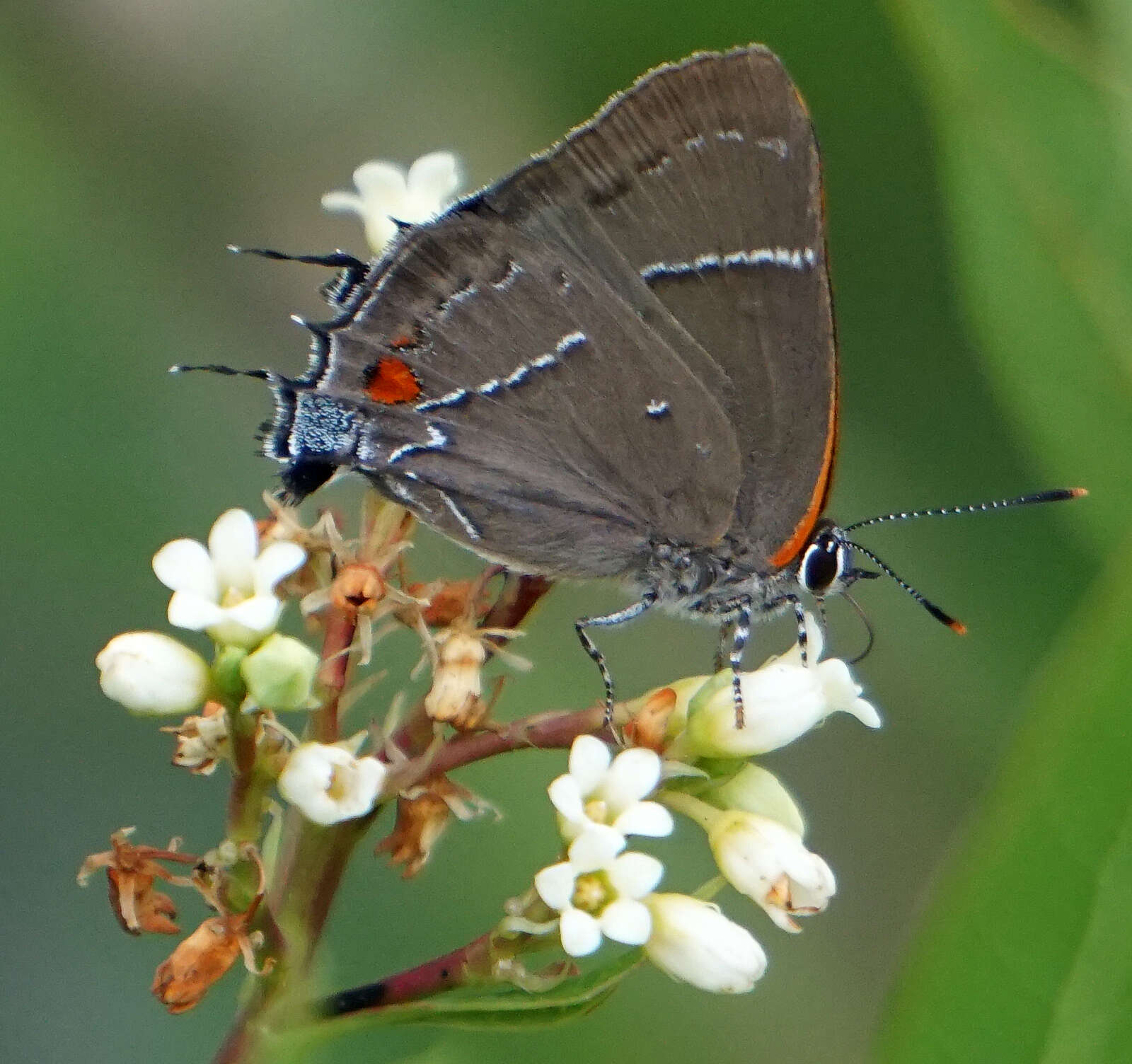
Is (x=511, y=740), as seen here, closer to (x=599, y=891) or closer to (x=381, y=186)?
(x=599, y=891)

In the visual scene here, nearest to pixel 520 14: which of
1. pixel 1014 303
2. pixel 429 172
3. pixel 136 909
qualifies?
pixel 429 172

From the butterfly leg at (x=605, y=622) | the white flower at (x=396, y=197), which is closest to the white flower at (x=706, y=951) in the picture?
the butterfly leg at (x=605, y=622)

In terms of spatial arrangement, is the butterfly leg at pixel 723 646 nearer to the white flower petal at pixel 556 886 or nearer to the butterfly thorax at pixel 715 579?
the butterfly thorax at pixel 715 579

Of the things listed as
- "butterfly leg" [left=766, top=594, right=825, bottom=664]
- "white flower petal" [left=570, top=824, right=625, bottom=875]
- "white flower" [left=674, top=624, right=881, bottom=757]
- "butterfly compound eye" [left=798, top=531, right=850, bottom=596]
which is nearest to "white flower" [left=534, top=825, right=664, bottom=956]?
"white flower petal" [left=570, top=824, right=625, bottom=875]

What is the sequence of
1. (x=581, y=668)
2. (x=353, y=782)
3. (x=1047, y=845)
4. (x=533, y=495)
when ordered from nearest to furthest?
1. (x=1047, y=845)
2. (x=353, y=782)
3. (x=533, y=495)
4. (x=581, y=668)

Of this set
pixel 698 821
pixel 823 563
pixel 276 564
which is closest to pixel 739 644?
pixel 823 563

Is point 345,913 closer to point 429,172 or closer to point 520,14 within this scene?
point 429,172
